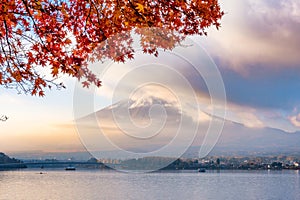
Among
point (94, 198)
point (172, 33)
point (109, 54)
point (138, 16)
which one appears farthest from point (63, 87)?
point (94, 198)

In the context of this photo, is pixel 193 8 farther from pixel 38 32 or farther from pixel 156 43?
pixel 38 32

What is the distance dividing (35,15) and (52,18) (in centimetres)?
96

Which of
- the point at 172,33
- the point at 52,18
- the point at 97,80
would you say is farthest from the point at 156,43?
the point at 52,18

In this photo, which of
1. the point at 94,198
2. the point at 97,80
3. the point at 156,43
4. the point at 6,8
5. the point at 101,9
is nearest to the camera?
the point at 6,8

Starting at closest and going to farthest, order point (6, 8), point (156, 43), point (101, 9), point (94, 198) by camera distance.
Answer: point (6, 8), point (101, 9), point (156, 43), point (94, 198)

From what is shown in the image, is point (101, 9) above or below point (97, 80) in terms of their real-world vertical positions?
above

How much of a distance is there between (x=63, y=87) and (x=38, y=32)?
1.51 m

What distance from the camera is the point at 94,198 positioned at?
286 ft

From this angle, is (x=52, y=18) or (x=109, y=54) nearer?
(x=52, y=18)

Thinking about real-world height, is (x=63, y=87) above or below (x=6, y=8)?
below

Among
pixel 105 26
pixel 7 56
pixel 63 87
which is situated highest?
pixel 105 26

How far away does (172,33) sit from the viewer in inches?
479

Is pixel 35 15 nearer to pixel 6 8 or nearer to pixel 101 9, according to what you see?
pixel 6 8

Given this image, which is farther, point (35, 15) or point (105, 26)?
point (105, 26)
